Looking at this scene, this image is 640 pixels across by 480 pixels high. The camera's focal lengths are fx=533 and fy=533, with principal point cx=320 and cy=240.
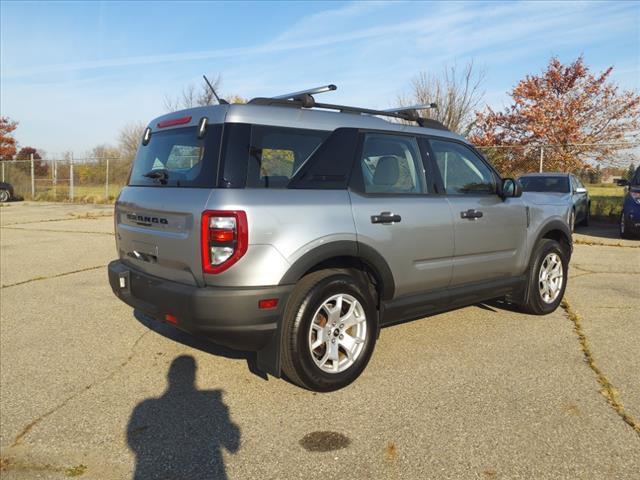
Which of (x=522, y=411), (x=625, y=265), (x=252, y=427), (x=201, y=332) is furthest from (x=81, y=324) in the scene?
(x=625, y=265)

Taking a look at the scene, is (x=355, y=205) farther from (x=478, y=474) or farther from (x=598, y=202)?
(x=598, y=202)

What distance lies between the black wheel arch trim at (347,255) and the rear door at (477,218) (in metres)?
0.80

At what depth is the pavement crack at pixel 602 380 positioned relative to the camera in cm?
320

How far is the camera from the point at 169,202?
3508mm

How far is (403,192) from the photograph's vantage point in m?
4.17

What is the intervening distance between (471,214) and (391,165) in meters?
0.90

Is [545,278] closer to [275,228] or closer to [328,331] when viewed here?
[328,331]

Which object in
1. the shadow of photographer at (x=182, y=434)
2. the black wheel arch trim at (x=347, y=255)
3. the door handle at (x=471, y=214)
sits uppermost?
the door handle at (x=471, y=214)

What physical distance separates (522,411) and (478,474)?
84 cm

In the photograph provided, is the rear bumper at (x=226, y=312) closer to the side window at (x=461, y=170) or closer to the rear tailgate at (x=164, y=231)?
the rear tailgate at (x=164, y=231)

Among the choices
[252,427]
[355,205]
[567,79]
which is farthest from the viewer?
[567,79]

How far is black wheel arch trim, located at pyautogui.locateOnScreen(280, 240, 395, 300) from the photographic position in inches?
134

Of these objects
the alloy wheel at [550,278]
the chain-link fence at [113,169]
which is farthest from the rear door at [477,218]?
the chain-link fence at [113,169]

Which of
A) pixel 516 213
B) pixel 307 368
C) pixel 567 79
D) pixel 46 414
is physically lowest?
pixel 46 414
